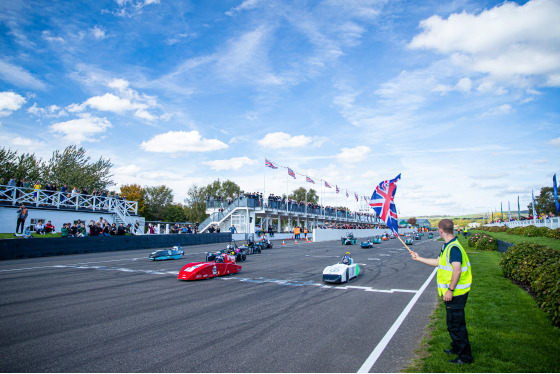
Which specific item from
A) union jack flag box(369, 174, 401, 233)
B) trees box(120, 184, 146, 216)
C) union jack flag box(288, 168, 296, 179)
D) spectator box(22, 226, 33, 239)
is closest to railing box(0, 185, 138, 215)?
spectator box(22, 226, 33, 239)

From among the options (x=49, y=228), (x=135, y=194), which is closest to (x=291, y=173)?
(x=49, y=228)

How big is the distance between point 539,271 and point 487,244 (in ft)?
70.3

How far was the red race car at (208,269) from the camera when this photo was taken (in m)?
11.9

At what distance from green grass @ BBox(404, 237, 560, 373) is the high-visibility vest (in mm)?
1029

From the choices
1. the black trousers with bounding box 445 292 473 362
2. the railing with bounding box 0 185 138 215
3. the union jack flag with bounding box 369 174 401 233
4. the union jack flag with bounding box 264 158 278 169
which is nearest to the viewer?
the black trousers with bounding box 445 292 473 362

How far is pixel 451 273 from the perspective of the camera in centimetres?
484

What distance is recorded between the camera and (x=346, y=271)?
11961 mm

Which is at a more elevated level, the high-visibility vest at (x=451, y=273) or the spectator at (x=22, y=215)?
the spectator at (x=22, y=215)

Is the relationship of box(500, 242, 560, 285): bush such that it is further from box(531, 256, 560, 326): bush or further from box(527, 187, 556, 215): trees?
box(527, 187, 556, 215): trees

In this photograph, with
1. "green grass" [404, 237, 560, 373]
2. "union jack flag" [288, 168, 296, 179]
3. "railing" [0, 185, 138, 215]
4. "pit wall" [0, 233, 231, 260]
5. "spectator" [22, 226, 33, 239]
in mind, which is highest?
"union jack flag" [288, 168, 296, 179]

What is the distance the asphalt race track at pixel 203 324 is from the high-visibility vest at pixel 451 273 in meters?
1.31

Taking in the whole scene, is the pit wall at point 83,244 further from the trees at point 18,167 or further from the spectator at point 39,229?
the trees at point 18,167

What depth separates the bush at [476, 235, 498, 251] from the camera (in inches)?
1040

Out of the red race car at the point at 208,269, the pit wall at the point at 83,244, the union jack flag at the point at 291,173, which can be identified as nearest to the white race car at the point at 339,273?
the red race car at the point at 208,269
